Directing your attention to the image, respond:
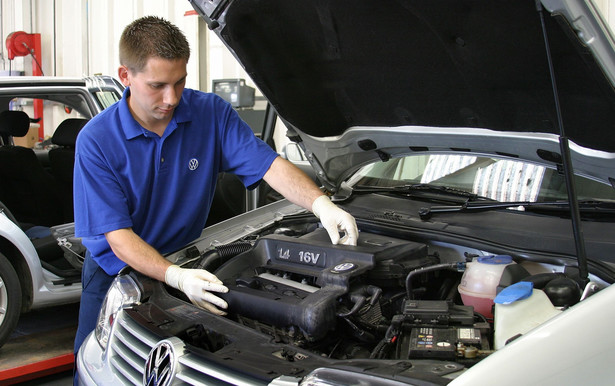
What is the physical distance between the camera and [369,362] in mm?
1406

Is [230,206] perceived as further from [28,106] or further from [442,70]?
[28,106]

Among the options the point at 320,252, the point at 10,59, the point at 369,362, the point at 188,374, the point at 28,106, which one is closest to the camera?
the point at 369,362

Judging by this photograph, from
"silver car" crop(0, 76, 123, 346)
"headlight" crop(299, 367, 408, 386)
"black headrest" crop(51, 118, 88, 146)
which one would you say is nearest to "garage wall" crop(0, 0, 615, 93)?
"silver car" crop(0, 76, 123, 346)

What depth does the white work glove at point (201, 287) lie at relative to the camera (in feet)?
6.20

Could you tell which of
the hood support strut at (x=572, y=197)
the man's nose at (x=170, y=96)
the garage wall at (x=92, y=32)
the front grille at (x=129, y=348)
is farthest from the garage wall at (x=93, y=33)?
the hood support strut at (x=572, y=197)

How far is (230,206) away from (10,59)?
744 centimetres

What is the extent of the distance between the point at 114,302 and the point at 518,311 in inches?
49.5

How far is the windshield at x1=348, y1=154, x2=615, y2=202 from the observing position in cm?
212

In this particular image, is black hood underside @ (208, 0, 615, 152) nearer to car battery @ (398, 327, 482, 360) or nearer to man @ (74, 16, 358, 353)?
man @ (74, 16, 358, 353)

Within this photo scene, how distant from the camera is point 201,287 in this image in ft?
6.24

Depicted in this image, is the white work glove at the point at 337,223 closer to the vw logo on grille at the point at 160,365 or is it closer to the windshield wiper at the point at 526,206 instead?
the windshield wiper at the point at 526,206

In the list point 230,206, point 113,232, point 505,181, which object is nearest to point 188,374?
point 113,232

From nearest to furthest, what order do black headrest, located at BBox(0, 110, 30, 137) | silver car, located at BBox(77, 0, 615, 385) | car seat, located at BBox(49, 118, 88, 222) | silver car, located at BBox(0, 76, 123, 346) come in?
silver car, located at BBox(77, 0, 615, 385)
silver car, located at BBox(0, 76, 123, 346)
car seat, located at BBox(49, 118, 88, 222)
black headrest, located at BBox(0, 110, 30, 137)

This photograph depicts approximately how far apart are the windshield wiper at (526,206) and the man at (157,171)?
345 millimetres
